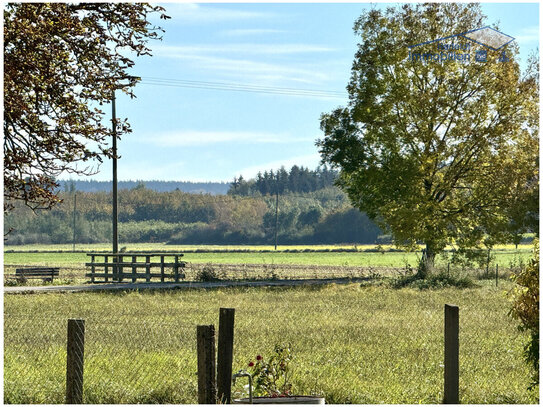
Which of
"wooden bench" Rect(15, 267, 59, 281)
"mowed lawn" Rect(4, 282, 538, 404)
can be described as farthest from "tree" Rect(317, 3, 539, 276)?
"wooden bench" Rect(15, 267, 59, 281)

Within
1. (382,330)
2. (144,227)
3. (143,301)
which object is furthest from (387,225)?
(144,227)

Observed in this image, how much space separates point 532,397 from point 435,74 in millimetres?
24977

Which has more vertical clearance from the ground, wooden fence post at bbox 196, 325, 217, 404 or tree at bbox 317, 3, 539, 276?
tree at bbox 317, 3, 539, 276

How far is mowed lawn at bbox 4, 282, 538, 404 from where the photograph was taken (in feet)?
33.9

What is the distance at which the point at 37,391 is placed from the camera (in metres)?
9.79

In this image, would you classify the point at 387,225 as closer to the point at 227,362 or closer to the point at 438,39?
the point at 438,39

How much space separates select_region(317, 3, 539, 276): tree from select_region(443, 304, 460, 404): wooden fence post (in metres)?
23.7

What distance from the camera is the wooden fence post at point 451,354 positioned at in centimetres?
907

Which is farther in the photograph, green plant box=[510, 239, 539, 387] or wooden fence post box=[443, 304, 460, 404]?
green plant box=[510, 239, 539, 387]

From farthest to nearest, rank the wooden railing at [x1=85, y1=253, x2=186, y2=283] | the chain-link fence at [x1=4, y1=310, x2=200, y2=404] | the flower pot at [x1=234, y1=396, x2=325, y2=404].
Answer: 1. the wooden railing at [x1=85, y1=253, x2=186, y2=283]
2. the chain-link fence at [x1=4, y1=310, x2=200, y2=404]
3. the flower pot at [x1=234, y1=396, x2=325, y2=404]

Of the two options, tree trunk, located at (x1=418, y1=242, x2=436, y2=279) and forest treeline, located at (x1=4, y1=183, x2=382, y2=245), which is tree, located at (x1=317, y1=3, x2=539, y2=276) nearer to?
tree trunk, located at (x1=418, y1=242, x2=436, y2=279)

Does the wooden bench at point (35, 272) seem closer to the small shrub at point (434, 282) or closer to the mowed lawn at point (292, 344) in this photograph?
the mowed lawn at point (292, 344)

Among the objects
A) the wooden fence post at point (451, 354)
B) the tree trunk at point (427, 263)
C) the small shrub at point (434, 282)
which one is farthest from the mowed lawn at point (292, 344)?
the tree trunk at point (427, 263)

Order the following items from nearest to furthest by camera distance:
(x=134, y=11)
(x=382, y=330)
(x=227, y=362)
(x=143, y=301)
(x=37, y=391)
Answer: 1. (x=227, y=362)
2. (x=37, y=391)
3. (x=134, y=11)
4. (x=382, y=330)
5. (x=143, y=301)
